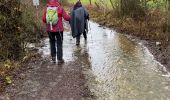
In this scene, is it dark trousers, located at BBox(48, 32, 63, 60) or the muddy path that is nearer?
the muddy path

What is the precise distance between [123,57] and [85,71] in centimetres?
255

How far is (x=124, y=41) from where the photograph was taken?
17.7 m

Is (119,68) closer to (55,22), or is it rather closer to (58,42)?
(58,42)

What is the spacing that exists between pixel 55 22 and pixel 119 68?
2.46m

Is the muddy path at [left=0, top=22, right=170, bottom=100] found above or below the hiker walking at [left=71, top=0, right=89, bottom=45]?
below

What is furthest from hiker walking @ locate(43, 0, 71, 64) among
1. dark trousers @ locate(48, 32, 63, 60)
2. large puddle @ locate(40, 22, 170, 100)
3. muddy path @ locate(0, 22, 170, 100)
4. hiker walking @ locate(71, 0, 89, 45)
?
hiker walking @ locate(71, 0, 89, 45)

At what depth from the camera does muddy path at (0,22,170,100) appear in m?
9.78

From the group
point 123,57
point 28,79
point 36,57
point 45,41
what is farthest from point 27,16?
point 28,79

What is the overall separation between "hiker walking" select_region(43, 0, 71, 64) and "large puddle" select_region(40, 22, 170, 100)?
26.2 inches

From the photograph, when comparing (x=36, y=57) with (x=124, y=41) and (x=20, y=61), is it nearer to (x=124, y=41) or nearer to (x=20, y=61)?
(x=20, y=61)

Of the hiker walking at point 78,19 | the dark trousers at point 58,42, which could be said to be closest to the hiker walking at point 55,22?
the dark trousers at point 58,42

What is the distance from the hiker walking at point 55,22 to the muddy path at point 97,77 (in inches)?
18.8

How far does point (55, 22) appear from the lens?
12.6 metres

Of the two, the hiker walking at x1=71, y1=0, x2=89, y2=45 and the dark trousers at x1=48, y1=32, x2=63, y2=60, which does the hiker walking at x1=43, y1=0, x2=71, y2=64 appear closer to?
the dark trousers at x1=48, y1=32, x2=63, y2=60
